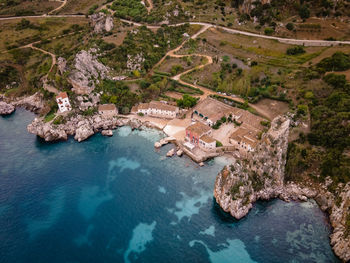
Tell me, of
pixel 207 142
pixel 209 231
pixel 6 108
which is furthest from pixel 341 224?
pixel 6 108

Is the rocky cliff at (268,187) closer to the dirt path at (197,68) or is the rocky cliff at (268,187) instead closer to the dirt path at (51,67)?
the dirt path at (197,68)

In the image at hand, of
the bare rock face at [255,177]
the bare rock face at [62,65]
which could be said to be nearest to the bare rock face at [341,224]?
the bare rock face at [255,177]

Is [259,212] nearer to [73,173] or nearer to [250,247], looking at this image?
[250,247]

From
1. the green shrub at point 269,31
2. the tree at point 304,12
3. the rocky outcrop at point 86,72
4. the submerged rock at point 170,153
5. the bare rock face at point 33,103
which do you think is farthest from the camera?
the green shrub at point 269,31

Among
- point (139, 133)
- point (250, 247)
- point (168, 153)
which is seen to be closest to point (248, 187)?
point (250, 247)

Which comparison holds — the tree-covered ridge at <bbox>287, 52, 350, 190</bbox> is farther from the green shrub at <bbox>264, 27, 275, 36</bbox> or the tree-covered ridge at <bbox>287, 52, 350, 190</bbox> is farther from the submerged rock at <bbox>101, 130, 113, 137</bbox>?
the submerged rock at <bbox>101, 130, 113, 137</bbox>
